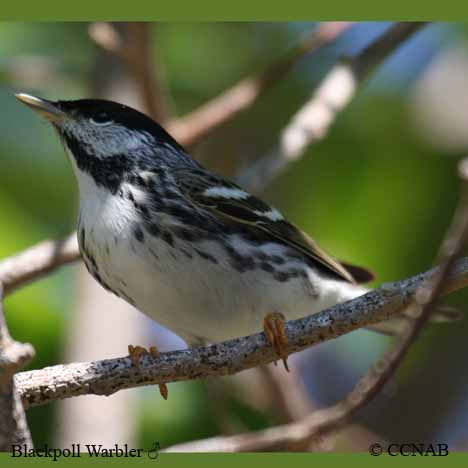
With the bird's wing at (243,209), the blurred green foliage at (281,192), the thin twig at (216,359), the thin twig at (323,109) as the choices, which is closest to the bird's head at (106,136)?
the bird's wing at (243,209)

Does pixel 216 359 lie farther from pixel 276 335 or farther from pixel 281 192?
pixel 281 192

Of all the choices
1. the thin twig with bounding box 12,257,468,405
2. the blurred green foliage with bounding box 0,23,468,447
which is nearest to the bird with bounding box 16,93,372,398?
the thin twig with bounding box 12,257,468,405

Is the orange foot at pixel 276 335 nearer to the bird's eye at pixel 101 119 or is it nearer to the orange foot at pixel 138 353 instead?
the orange foot at pixel 138 353

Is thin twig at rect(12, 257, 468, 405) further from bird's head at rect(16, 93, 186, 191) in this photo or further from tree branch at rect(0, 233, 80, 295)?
bird's head at rect(16, 93, 186, 191)

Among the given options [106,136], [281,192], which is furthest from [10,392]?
[281,192]

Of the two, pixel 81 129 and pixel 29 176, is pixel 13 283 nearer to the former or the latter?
pixel 81 129

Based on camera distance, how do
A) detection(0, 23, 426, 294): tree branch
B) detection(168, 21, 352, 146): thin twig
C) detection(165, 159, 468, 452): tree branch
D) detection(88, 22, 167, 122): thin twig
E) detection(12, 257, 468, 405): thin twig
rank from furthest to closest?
detection(168, 21, 352, 146): thin twig → detection(88, 22, 167, 122): thin twig → detection(0, 23, 426, 294): tree branch → detection(12, 257, 468, 405): thin twig → detection(165, 159, 468, 452): tree branch
